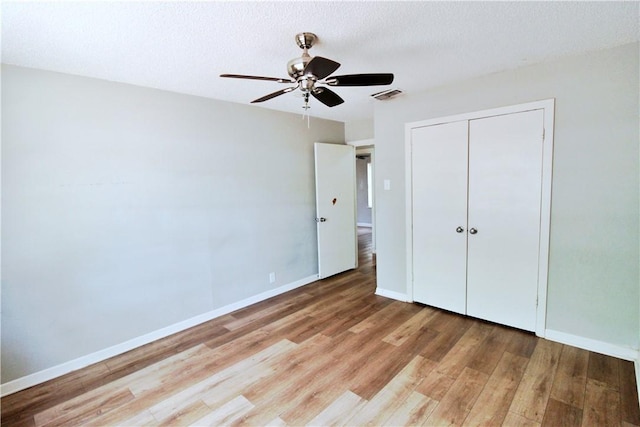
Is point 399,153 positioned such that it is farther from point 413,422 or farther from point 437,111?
point 413,422

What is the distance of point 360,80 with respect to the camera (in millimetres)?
1863

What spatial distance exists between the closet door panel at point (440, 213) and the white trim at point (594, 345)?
30.6 inches

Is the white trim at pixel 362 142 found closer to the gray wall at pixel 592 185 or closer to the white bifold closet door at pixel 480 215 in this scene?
the white bifold closet door at pixel 480 215

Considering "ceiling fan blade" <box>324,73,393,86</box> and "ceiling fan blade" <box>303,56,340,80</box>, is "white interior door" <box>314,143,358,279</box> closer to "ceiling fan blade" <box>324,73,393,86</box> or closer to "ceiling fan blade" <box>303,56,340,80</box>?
"ceiling fan blade" <box>324,73,393,86</box>

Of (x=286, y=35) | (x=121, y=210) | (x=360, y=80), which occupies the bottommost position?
(x=121, y=210)

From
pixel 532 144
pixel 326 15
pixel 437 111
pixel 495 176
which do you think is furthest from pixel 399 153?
pixel 326 15

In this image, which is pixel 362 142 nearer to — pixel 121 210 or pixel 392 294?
pixel 392 294

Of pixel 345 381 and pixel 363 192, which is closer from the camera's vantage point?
pixel 345 381

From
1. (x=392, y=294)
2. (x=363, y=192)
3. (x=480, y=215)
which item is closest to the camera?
(x=480, y=215)

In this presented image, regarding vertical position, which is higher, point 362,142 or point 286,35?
point 286,35

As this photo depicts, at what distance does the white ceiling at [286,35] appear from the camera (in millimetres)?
1678

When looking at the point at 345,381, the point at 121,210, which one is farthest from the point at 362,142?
the point at 345,381

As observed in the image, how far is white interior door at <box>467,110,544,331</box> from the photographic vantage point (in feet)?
8.82

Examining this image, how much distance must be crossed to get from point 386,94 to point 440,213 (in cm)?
139
